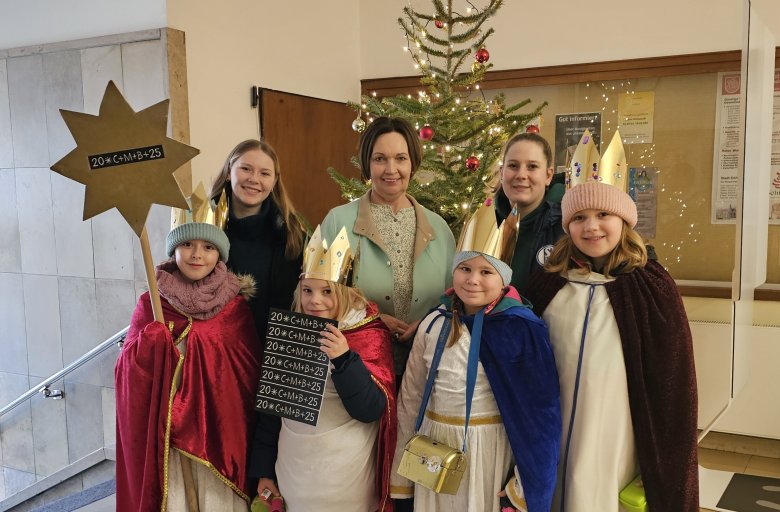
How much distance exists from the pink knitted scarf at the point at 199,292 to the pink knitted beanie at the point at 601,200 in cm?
109

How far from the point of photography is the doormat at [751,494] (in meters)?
3.49

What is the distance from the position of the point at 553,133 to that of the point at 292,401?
362 centimetres

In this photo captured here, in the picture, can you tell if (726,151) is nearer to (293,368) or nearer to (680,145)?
(680,145)

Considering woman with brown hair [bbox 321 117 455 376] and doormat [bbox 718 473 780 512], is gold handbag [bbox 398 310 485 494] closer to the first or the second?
woman with brown hair [bbox 321 117 455 376]

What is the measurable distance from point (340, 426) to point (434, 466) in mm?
311

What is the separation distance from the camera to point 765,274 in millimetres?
4094

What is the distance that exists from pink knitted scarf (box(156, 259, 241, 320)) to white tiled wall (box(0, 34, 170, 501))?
73.8 inches

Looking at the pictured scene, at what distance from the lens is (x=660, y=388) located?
1.83 metres

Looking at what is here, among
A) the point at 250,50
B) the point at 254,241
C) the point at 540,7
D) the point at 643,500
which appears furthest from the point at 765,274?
the point at 250,50

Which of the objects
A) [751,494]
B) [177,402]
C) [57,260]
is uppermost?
[57,260]

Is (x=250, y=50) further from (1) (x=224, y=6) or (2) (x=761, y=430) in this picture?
(2) (x=761, y=430)

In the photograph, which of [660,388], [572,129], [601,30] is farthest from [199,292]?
[601,30]

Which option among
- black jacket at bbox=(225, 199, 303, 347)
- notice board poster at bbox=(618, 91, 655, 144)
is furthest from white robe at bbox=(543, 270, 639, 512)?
notice board poster at bbox=(618, 91, 655, 144)

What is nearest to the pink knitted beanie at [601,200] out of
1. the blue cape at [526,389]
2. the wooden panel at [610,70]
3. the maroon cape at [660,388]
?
the maroon cape at [660,388]
